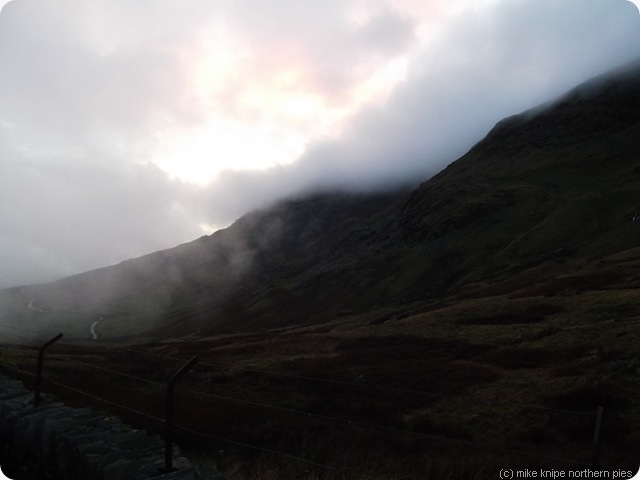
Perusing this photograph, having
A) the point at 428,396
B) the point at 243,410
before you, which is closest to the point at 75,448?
the point at 243,410

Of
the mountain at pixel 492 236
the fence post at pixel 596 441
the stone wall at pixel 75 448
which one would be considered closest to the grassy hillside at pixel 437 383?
the mountain at pixel 492 236

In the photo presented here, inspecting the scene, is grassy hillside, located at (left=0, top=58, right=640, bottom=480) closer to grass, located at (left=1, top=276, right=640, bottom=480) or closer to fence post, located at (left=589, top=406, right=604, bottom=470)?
grass, located at (left=1, top=276, right=640, bottom=480)

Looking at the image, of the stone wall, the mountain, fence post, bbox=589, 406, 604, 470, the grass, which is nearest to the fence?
fence post, bbox=589, 406, 604, 470

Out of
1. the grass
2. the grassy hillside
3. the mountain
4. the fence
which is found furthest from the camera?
the mountain

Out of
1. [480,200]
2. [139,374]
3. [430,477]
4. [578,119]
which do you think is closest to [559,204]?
[480,200]

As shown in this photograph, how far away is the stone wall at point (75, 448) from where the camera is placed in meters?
8.64

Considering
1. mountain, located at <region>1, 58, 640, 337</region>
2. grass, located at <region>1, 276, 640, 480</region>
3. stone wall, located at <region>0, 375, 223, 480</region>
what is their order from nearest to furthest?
stone wall, located at <region>0, 375, 223, 480</region> < grass, located at <region>1, 276, 640, 480</region> < mountain, located at <region>1, 58, 640, 337</region>

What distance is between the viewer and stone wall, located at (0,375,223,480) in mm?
8637

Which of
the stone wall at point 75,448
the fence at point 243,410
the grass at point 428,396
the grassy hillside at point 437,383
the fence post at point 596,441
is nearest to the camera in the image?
the fence post at point 596,441

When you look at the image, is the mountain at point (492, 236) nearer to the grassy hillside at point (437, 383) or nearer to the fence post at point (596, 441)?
the grassy hillside at point (437, 383)

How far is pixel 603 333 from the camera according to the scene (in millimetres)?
29438

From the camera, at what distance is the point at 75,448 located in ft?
32.0

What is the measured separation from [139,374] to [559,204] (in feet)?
394

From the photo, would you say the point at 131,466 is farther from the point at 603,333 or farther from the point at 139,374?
the point at 139,374
